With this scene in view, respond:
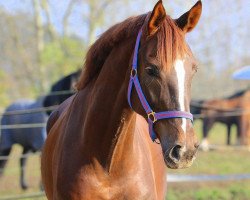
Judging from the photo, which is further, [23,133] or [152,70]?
[23,133]

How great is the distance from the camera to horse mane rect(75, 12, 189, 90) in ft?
9.62

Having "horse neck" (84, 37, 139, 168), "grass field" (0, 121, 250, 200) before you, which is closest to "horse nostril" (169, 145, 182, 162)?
"horse neck" (84, 37, 139, 168)

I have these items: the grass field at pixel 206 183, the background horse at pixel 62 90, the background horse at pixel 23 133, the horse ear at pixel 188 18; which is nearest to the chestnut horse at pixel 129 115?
the horse ear at pixel 188 18

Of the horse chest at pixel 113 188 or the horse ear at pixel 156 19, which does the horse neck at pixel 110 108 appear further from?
the horse ear at pixel 156 19

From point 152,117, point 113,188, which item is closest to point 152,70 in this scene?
point 152,117

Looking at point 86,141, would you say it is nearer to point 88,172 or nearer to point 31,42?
point 88,172

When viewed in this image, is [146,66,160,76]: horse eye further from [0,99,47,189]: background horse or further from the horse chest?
[0,99,47,189]: background horse

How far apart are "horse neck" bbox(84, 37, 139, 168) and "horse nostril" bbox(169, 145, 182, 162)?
648 mm

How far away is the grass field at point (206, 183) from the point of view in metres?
7.61

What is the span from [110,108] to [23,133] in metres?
6.63

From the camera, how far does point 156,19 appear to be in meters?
3.05

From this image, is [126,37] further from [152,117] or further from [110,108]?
[152,117]

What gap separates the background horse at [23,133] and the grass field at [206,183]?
0.26m

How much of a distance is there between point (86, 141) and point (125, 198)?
1.41 feet
